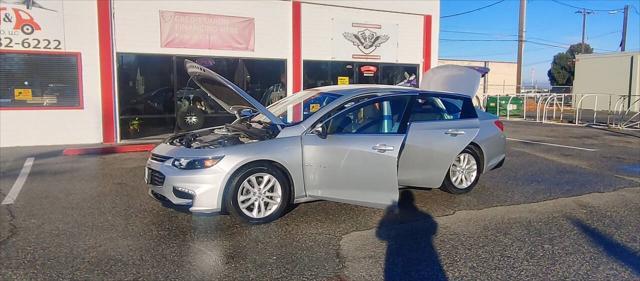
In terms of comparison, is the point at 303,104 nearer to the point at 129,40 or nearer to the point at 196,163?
the point at 196,163

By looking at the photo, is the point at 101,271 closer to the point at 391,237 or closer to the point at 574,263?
the point at 391,237

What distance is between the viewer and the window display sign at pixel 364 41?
1470cm

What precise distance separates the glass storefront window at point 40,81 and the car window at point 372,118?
9170 mm

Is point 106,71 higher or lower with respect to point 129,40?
lower

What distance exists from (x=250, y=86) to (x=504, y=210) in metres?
9.43

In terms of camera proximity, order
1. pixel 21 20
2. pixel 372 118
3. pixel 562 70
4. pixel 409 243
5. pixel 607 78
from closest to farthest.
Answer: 1. pixel 409 243
2. pixel 372 118
3. pixel 21 20
4. pixel 607 78
5. pixel 562 70

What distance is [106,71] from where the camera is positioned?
12.1 meters

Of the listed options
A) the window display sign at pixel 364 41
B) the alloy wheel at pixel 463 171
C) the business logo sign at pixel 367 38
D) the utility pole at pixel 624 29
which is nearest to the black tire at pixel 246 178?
the alloy wheel at pixel 463 171

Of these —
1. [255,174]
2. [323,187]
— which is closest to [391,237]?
[323,187]

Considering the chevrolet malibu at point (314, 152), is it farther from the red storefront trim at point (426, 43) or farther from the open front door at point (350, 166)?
the red storefront trim at point (426, 43)

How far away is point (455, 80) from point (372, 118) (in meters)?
2.69

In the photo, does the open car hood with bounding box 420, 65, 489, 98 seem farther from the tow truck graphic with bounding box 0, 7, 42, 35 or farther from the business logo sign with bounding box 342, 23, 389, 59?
the tow truck graphic with bounding box 0, 7, 42, 35

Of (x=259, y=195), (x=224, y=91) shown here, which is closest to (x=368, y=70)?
(x=224, y=91)

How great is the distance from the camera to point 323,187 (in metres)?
5.21
